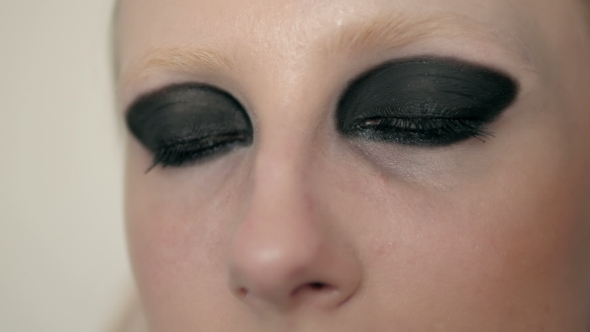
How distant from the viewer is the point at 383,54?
710 millimetres

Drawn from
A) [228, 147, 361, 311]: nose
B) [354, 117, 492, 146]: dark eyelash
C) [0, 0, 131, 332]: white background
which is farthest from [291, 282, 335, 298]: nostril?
[0, 0, 131, 332]: white background

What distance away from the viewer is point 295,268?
0.64m

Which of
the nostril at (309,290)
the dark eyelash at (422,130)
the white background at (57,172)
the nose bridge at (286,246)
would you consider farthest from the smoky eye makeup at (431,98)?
the white background at (57,172)

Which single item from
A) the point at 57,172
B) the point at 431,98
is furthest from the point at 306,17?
the point at 57,172

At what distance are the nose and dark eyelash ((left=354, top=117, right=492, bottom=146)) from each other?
12 cm

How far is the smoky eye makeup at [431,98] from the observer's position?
2.32ft

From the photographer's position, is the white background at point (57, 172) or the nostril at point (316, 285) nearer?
the nostril at point (316, 285)

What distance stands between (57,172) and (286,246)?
1.16m

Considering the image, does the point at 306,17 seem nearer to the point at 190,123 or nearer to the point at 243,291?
the point at 190,123

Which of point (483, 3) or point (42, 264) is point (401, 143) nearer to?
point (483, 3)

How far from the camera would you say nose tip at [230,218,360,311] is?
65cm

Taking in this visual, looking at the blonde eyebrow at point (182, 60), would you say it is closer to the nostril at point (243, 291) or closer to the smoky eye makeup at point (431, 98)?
the smoky eye makeup at point (431, 98)

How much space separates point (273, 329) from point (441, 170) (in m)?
0.29

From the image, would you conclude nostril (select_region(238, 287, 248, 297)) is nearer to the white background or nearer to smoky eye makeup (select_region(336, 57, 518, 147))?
smoky eye makeup (select_region(336, 57, 518, 147))
